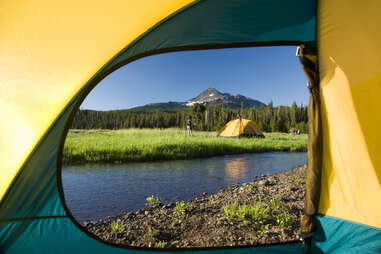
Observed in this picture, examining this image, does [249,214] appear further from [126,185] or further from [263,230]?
[126,185]

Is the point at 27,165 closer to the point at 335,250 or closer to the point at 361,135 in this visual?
Answer: the point at 335,250

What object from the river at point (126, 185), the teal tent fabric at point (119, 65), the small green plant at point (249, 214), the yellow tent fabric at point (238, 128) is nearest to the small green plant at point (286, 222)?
the small green plant at point (249, 214)

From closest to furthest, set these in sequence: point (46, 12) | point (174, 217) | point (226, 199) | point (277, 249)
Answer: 1. point (46, 12)
2. point (277, 249)
3. point (174, 217)
4. point (226, 199)

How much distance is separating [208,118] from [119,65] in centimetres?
816

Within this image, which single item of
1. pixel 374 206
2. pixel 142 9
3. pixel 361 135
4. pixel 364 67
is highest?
pixel 142 9

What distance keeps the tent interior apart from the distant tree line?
725 cm

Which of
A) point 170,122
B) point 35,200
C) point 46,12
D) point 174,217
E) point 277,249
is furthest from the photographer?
point 170,122

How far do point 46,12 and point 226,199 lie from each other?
273cm

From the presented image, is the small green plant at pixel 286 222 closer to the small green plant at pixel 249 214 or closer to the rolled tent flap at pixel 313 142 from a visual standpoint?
the small green plant at pixel 249 214

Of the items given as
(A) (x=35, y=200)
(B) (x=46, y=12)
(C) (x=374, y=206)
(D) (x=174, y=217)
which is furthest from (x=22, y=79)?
(C) (x=374, y=206)

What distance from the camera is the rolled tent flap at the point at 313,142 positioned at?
1634mm

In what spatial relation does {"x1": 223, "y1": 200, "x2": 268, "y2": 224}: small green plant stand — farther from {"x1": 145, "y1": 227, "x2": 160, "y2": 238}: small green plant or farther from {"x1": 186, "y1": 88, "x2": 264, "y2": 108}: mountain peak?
{"x1": 186, "y1": 88, "x2": 264, "y2": 108}: mountain peak

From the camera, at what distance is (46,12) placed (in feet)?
4.30

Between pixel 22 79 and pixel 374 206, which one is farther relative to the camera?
pixel 374 206
